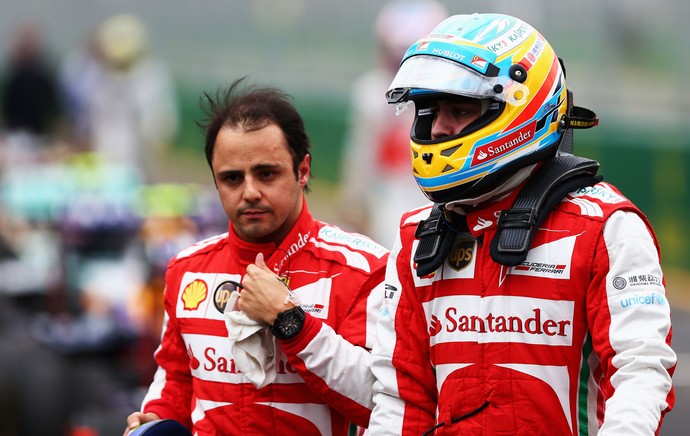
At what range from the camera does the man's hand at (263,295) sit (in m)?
4.46

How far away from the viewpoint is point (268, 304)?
14.6 ft

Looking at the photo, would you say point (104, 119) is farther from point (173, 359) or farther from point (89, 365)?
point (173, 359)

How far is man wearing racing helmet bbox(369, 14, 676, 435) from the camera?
3.85 m

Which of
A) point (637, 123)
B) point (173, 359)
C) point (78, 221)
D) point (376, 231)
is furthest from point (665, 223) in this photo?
A: point (173, 359)

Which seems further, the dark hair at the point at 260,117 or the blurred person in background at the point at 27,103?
the blurred person in background at the point at 27,103

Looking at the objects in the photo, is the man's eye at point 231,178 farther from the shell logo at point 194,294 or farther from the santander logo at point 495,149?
the santander logo at point 495,149

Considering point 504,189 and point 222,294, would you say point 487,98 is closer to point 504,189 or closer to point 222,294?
point 504,189

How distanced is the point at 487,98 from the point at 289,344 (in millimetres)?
1042

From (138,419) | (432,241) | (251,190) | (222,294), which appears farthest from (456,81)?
(138,419)

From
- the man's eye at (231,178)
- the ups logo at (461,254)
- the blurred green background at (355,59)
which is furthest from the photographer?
the blurred green background at (355,59)

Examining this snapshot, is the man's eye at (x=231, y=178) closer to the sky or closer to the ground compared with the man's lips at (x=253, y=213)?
closer to the sky

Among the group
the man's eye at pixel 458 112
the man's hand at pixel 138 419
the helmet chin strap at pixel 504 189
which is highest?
the man's eye at pixel 458 112

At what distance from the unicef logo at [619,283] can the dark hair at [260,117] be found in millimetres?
1406

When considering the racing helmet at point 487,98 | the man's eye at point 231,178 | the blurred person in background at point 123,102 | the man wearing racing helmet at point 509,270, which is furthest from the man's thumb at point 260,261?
the blurred person in background at point 123,102
